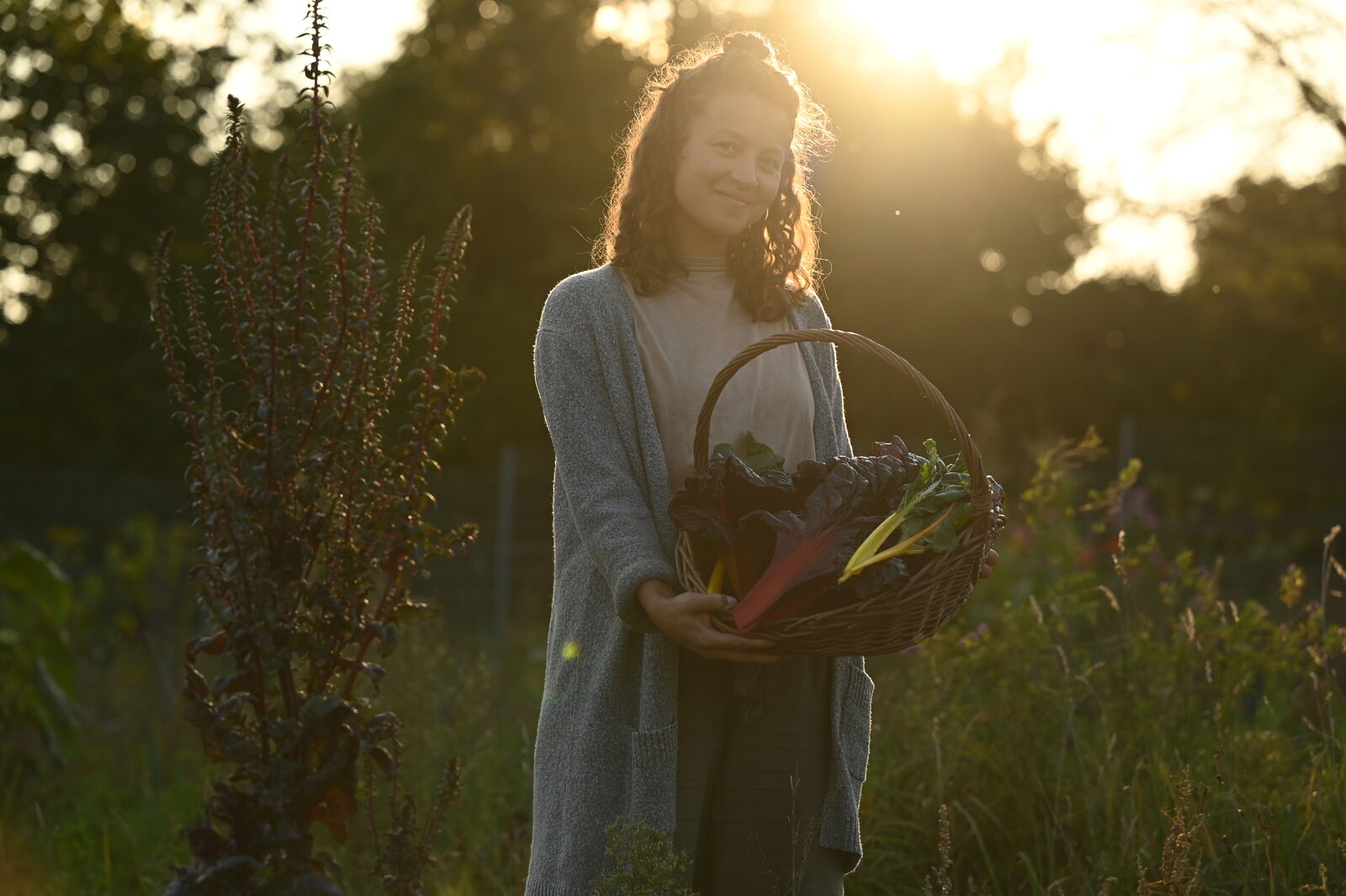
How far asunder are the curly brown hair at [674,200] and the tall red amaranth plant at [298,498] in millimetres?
371

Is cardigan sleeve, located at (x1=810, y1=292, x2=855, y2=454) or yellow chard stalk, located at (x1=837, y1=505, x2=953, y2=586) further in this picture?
cardigan sleeve, located at (x1=810, y1=292, x2=855, y2=454)

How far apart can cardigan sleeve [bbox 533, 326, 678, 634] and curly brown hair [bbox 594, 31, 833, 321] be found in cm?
24

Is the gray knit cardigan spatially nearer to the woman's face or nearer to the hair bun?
the woman's face

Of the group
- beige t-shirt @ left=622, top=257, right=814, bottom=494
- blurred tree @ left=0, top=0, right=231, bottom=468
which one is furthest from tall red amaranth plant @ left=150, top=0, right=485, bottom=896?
blurred tree @ left=0, top=0, right=231, bottom=468

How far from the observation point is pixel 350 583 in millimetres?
2197

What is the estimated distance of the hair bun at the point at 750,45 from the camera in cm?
254

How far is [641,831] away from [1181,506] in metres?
11.0

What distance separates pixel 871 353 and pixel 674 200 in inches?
21.6

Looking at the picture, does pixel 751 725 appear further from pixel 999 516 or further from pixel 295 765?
pixel 295 765

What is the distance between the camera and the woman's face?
2.43 meters

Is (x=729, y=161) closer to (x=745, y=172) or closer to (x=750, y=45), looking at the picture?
(x=745, y=172)

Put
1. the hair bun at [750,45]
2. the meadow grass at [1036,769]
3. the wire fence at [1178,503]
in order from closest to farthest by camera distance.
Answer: the hair bun at [750,45] < the meadow grass at [1036,769] < the wire fence at [1178,503]

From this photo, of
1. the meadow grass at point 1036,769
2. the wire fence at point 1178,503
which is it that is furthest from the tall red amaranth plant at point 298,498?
the wire fence at point 1178,503

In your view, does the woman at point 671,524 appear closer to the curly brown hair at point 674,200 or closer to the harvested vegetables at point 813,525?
the curly brown hair at point 674,200
